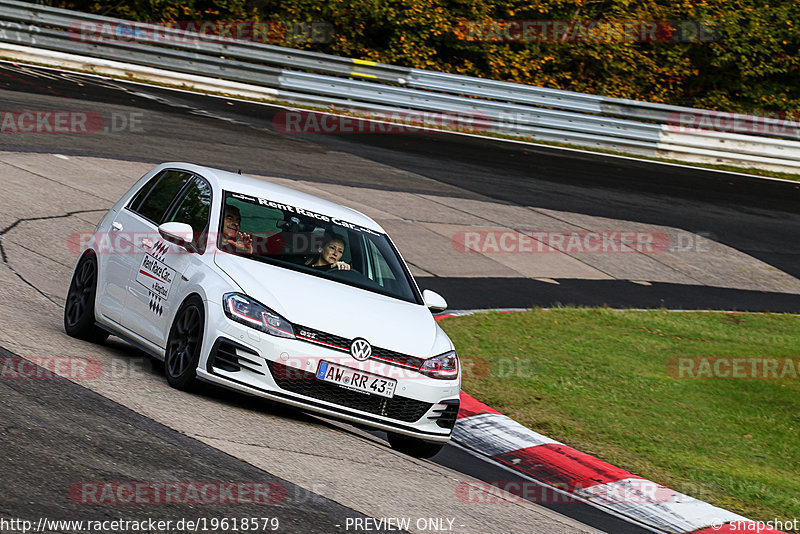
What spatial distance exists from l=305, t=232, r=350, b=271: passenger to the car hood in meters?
0.25

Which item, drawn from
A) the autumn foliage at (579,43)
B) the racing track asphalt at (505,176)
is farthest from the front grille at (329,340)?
the autumn foliage at (579,43)

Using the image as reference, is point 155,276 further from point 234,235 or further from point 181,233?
point 234,235

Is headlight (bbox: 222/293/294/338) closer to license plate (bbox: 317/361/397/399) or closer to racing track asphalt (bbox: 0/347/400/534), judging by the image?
license plate (bbox: 317/361/397/399)

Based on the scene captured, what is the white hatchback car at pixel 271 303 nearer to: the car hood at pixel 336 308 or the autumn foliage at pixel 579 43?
the car hood at pixel 336 308

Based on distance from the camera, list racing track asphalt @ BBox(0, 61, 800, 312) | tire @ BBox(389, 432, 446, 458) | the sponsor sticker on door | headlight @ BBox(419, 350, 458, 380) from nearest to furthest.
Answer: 1. headlight @ BBox(419, 350, 458, 380)
2. tire @ BBox(389, 432, 446, 458)
3. the sponsor sticker on door
4. racing track asphalt @ BBox(0, 61, 800, 312)

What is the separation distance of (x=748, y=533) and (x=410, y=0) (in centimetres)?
2392

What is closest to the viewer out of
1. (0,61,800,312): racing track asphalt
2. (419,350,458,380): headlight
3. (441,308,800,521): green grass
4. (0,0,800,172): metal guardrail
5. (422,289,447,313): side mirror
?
(419,350,458,380): headlight

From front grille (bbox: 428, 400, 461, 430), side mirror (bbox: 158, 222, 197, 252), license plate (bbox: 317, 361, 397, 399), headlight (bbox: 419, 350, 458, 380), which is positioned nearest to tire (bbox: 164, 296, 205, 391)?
side mirror (bbox: 158, 222, 197, 252)

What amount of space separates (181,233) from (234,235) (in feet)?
1.44

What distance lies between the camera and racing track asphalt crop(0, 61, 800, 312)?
15.4 meters

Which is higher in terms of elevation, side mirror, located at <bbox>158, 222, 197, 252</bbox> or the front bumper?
side mirror, located at <bbox>158, 222, 197, 252</bbox>

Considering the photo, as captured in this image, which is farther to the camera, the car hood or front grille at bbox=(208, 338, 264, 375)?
the car hood

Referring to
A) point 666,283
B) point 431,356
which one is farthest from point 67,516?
point 666,283

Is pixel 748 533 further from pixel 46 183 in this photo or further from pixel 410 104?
pixel 410 104
